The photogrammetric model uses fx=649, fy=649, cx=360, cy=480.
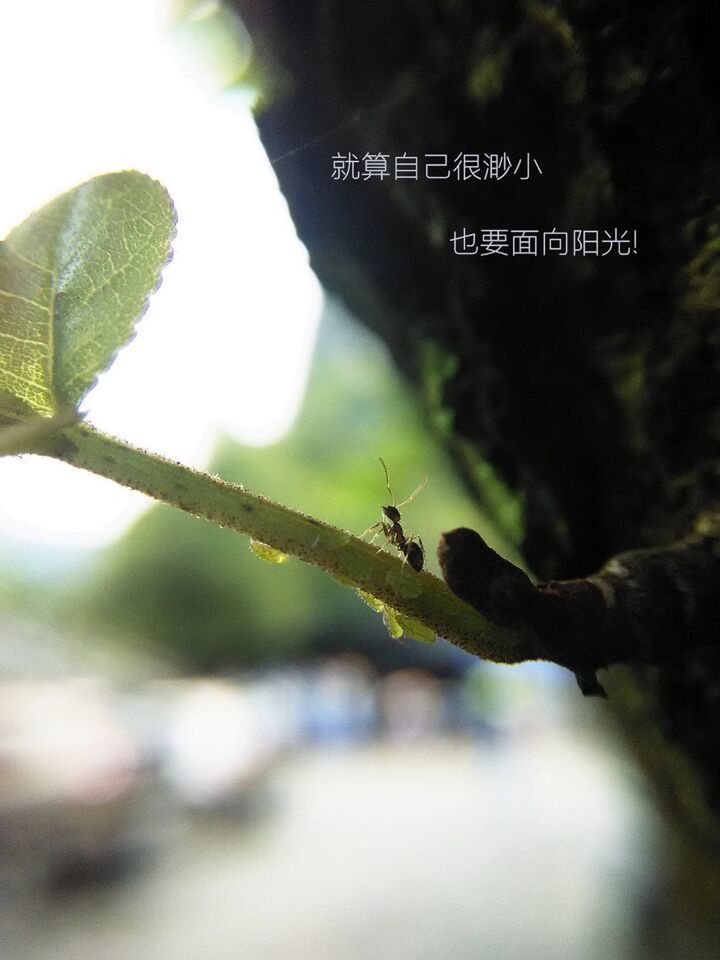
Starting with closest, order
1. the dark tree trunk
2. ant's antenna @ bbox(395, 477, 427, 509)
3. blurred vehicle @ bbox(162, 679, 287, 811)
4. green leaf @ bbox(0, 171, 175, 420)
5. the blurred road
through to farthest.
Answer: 1. green leaf @ bbox(0, 171, 175, 420)
2. the dark tree trunk
3. ant's antenna @ bbox(395, 477, 427, 509)
4. the blurred road
5. blurred vehicle @ bbox(162, 679, 287, 811)

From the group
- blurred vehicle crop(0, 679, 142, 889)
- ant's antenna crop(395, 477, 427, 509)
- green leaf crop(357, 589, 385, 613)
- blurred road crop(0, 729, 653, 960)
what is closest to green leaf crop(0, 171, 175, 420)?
green leaf crop(357, 589, 385, 613)

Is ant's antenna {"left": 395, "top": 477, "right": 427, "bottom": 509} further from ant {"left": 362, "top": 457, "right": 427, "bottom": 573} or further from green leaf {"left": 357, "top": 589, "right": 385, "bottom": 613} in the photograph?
green leaf {"left": 357, "top": 589, "right": 385, "bottom": 613}

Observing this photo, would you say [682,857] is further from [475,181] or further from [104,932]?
[104,932]

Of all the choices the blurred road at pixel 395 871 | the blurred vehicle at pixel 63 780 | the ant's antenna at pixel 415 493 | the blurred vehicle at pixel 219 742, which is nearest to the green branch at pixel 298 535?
the ant's antenna at pixel 415 493

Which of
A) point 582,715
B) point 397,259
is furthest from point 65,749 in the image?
point 397,259

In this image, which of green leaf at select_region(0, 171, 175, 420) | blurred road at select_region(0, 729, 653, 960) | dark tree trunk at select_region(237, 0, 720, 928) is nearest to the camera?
green leaf at select_region(0, 171, 175, 420)

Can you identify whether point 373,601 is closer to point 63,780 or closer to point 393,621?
point 393,621
